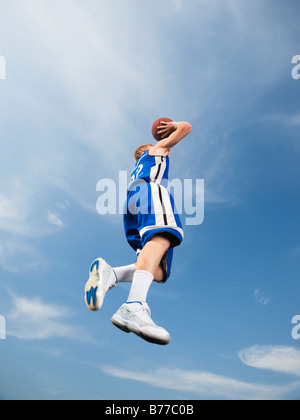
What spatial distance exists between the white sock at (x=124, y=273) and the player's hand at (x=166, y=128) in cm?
215

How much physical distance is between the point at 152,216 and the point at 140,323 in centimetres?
132

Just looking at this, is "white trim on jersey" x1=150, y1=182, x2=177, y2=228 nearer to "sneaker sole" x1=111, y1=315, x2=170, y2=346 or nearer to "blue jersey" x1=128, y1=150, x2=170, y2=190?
"blue jersey" x1=128, y1=150, x2=170, y2=190

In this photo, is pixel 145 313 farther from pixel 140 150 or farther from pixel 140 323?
pixel 140 150

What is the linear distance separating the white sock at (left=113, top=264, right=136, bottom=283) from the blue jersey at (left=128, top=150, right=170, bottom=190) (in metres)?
1.22

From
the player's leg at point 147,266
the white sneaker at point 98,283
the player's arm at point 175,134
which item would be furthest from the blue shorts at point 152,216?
the player's arm at point 175,134

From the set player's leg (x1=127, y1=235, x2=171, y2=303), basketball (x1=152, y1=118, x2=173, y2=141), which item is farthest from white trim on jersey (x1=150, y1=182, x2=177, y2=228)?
basketball (x1=152, y1=118, x2=173, y2=141)

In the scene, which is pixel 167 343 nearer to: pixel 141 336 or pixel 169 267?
pixel 141 336

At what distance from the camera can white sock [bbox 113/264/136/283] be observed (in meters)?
4.14

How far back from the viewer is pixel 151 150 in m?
4.83

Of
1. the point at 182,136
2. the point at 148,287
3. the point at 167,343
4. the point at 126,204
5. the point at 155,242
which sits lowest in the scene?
the point at 167,343

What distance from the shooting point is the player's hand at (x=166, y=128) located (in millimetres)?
4906

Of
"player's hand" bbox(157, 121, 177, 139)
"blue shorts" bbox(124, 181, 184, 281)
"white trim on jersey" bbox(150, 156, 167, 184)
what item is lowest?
"blue shorts" bbox(124, 181, 184, 281)

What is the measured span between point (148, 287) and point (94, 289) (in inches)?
25.6
